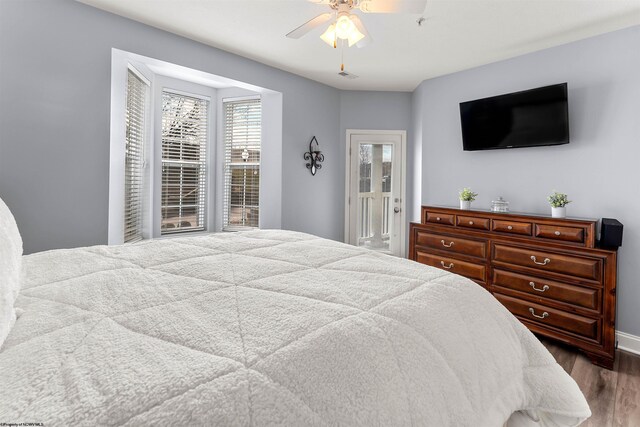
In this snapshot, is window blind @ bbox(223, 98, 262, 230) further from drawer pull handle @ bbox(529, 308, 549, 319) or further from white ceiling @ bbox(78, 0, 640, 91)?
drawer pull handle @ bbox(529, 308, 549, 319)

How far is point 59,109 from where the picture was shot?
251cm

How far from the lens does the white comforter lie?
0.52m

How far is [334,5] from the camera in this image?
78.5 inches

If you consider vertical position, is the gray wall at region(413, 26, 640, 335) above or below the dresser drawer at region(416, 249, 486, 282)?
above

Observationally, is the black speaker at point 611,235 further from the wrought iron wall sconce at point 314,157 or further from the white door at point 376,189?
the wrought iron wall sconce at point 314,157

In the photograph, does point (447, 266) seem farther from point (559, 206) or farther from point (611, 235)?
point (611, 235)

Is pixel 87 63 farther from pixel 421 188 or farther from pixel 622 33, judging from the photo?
pixel 622 33

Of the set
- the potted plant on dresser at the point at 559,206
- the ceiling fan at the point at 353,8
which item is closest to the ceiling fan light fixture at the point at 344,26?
the ceiling fan at the point at 353,8

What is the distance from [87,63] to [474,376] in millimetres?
3257

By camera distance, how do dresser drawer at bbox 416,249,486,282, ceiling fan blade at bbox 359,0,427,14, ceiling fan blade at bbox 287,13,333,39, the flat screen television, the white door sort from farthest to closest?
the white door → dresser drawer at bbox 416,249,486,282 → the flat screen television → ceiling fan blade at bbox 287,13,333,39 → ceiling fan blade at bbox 359,0,427,14

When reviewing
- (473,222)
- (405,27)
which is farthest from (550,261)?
(405,27)

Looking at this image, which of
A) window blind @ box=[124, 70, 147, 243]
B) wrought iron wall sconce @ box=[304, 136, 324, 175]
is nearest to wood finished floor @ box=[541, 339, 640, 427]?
wrought iron wall sconce @ box=[304, 136, 324, 175]

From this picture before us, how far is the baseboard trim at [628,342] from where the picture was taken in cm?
275

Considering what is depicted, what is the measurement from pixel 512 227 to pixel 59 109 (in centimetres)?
379
